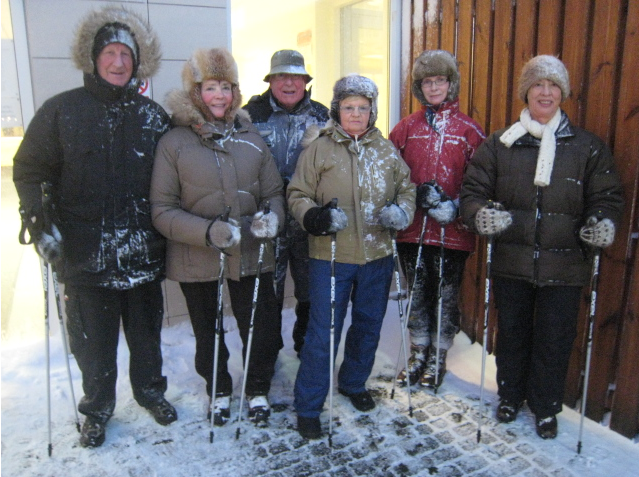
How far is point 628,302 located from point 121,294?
3059 mm

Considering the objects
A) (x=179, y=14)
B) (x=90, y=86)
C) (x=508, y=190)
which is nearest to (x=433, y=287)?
(x=508, y=190)

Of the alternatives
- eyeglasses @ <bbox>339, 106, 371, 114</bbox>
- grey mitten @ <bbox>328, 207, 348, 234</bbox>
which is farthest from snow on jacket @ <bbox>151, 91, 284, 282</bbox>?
eyeglasses @ <bbox>339, 106, 371, 114</bbox>

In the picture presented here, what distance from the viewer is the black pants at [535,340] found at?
10.2ft

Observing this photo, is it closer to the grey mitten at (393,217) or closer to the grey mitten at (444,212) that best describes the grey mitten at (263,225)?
the grey mitten at (393,217)

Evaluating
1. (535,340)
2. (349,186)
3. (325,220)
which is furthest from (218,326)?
(535,340)

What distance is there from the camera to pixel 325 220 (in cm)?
288

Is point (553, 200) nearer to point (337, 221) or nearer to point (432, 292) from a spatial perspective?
point (432, 292)

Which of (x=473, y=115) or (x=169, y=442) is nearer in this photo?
(x=169, y=442)

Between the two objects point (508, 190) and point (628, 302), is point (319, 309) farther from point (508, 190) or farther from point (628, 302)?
point (628, 302)

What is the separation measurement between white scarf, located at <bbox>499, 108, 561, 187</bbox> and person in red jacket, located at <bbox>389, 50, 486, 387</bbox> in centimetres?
40

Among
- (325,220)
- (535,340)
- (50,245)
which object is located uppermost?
(325,220)

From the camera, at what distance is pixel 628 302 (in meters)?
3.11

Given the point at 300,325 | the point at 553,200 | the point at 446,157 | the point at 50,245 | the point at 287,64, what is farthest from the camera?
the point at 300,325

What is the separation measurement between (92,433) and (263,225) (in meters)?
1.63
